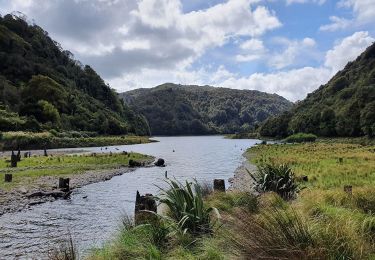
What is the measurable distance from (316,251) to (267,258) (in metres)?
0.77

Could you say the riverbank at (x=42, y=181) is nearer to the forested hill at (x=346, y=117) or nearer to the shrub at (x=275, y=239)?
the shrub at (x=275, y=239)

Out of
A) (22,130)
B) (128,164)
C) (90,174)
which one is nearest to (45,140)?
(22,130)

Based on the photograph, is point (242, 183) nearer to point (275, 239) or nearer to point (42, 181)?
point (42, 181)

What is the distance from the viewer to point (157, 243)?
9.93 m

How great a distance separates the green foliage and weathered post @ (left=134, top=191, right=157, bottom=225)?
494 mm

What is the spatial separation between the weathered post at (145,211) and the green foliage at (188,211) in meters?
0.49

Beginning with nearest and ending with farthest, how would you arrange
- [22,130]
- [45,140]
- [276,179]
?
[276,179], [45,140], [22,130]

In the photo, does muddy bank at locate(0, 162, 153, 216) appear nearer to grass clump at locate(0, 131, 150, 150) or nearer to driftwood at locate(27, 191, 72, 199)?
driftwood at locate(27, 191, 72, 199)

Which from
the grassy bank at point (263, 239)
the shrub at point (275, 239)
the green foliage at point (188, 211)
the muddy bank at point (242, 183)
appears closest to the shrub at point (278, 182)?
the muddy bank at point (242, 183)

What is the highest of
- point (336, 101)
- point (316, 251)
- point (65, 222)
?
point (336, 101)

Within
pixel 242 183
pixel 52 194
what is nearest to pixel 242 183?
pixel 242 183

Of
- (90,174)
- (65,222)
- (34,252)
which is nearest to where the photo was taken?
(34,252)

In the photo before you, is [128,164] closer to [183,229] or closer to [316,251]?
[183,229]

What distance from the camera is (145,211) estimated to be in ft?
36.8
